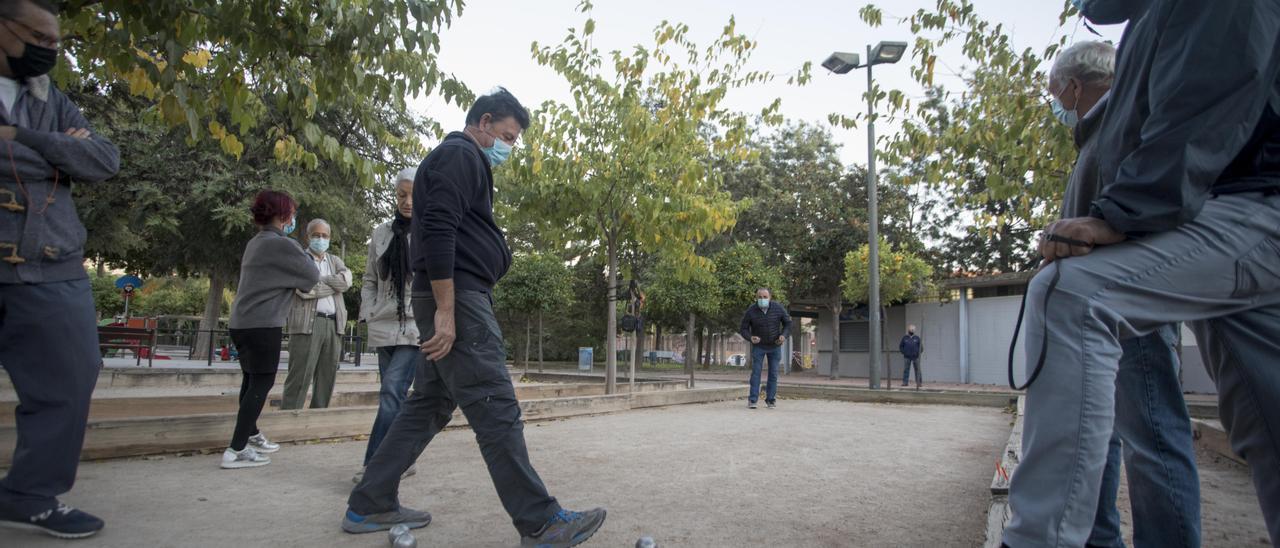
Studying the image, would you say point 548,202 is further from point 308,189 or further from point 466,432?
point 308,189

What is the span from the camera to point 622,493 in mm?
4074

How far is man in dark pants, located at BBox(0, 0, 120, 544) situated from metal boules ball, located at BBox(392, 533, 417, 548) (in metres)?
1.28

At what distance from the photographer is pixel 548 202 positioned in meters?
10.3

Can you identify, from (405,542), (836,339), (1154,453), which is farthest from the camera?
(836,339)

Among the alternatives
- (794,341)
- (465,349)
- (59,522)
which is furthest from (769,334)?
(794,341)

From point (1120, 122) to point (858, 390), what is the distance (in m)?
13.2

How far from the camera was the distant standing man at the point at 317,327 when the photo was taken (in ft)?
18.5

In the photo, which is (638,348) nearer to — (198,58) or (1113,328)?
(198,58)

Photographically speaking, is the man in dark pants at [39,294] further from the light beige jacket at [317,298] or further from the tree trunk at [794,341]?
the tree trunk at [794,341]

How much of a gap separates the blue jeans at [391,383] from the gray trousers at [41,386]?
152cm

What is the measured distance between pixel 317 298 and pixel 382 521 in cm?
313

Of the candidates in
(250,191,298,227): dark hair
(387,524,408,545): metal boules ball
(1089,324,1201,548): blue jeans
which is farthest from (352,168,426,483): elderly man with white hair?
(1089,324,1201,548): blue jeans

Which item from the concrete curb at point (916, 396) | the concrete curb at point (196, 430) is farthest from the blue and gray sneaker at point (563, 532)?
the concrete curb at point (916, 396)

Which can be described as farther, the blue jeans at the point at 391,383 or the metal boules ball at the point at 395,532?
the blue jeans at the point at 391,383
